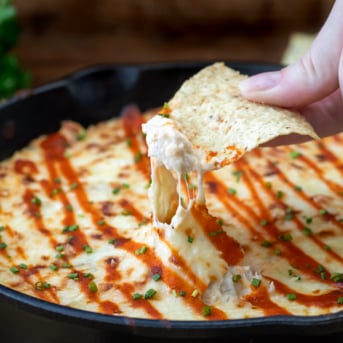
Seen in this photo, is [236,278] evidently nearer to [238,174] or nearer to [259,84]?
[259,84]

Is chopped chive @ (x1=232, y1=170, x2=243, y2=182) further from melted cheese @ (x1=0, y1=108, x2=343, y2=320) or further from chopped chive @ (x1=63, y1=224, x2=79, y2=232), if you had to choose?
chopped chive @ (x1=63, y1=224, x2=79, y2=232)

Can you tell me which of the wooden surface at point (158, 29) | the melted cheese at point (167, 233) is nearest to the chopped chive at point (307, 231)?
the melted cheese at point (167, 233)

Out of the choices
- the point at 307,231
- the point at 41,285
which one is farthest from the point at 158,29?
the point at 41,285

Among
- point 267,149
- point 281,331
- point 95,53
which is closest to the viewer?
point 281,331

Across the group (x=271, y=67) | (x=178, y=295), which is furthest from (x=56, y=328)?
(x=271, y=67)

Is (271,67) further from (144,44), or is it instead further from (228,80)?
(144,44)

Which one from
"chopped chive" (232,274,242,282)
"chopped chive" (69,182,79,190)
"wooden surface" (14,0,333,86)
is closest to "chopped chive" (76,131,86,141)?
"chopped chive" (69,182,79,190)
